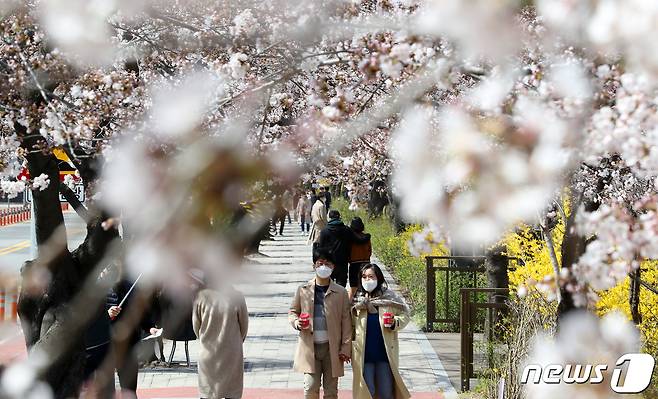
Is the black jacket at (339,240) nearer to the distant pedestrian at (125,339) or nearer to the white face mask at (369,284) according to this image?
the distant pedestrian at (125,339)

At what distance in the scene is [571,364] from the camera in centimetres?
555

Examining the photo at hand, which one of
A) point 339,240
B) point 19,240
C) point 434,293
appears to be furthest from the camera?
point 19,240

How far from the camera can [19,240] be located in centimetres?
3428

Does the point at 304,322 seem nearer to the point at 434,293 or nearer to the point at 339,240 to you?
the point at 434,293

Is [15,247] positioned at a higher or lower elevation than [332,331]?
lower

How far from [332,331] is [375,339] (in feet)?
1.23

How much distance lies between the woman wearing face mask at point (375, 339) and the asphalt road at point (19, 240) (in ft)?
44.8

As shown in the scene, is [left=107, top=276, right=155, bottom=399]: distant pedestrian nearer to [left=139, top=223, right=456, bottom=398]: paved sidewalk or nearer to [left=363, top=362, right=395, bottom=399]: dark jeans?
[left=139, top=223, right=456, bottom=398]: paved sidewalk

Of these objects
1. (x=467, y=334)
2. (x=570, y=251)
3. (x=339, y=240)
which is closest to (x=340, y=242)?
(x=339, y=240)

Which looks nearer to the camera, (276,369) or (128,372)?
(128,372)

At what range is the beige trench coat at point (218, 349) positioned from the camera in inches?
334

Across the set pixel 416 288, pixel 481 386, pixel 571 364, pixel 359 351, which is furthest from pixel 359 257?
pixel 571 364

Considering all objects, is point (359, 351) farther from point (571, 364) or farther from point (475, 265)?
point (475, 265)

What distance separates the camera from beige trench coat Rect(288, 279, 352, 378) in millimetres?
8703
